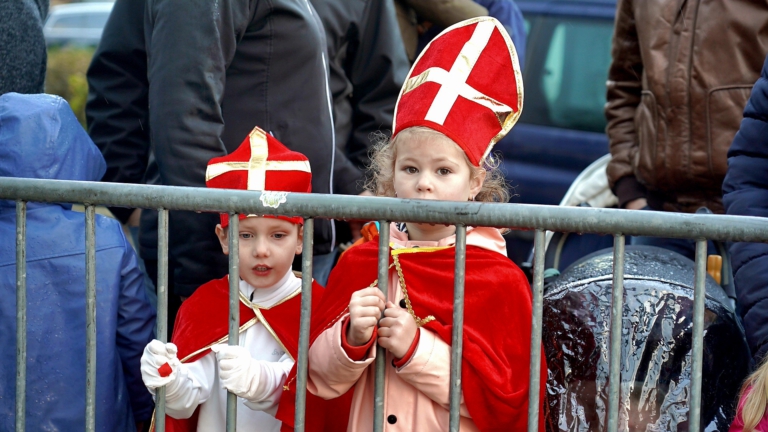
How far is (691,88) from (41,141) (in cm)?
227

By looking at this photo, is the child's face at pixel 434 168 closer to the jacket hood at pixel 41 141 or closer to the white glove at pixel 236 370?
the white glove at pixel 236 370

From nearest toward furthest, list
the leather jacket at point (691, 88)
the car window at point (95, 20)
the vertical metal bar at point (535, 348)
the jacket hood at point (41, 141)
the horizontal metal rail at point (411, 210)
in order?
the horizontal metal rail at point (411, 210)
the vertical metal bar at point (535, 348)
the jacket hood at point (41, 141)
the leather jacket at point (691, 88)
the car window at point (95, 20)

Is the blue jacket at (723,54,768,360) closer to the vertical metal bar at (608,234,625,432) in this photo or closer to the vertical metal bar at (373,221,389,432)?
the vertical metal bar at (608,234,625,432)

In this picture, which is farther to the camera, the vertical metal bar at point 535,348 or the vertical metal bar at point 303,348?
the vertical metal bar at point 303,348

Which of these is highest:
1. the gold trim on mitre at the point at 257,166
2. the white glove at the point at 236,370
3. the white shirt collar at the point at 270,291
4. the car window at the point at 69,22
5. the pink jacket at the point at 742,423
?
the car window at the point at 69,22

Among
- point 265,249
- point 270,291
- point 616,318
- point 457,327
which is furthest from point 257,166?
point 616,318

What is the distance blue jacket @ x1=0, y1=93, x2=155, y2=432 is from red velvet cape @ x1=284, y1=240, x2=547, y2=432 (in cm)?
82

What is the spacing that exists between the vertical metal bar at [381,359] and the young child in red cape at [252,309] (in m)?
Answer: 0.36

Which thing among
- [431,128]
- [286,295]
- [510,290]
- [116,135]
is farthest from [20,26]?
[510,290]

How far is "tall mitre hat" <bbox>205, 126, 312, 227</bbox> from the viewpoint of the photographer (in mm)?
2838

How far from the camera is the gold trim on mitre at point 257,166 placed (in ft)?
9.31

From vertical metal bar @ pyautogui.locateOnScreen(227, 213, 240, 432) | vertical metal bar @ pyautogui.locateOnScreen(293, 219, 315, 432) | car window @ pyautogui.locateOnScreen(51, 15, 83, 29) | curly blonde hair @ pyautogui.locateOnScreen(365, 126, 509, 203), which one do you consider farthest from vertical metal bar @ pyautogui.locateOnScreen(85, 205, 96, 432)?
car window @ pyautogui.locateOnScreen(51, 15, 83, 29)

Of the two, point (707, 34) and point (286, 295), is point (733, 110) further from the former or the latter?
point (286, 295)

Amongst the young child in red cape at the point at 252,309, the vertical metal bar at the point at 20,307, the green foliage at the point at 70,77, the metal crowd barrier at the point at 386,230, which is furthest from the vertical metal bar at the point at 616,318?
the green foliage at the point at 70,77
